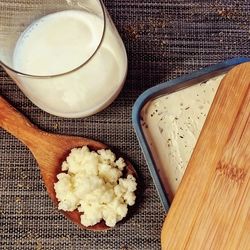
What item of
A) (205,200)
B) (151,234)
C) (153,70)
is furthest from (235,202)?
(153,70)

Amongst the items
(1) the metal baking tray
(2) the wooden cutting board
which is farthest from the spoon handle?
(2) the wooden cutting board

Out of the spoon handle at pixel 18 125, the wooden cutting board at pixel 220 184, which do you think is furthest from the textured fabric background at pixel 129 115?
the wooden cutting board at pixel 220 184

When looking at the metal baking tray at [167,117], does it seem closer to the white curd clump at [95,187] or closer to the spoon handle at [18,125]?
the white curd clump at [95,187]

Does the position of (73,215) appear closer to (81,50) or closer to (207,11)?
(81,50)

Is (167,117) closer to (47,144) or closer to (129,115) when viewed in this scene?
(129,115)

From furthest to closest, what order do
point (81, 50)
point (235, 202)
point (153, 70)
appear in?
point (153, 70) → point (81, 50) → point (235, 202)

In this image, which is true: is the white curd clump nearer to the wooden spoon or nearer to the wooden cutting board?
the wooden spoon
